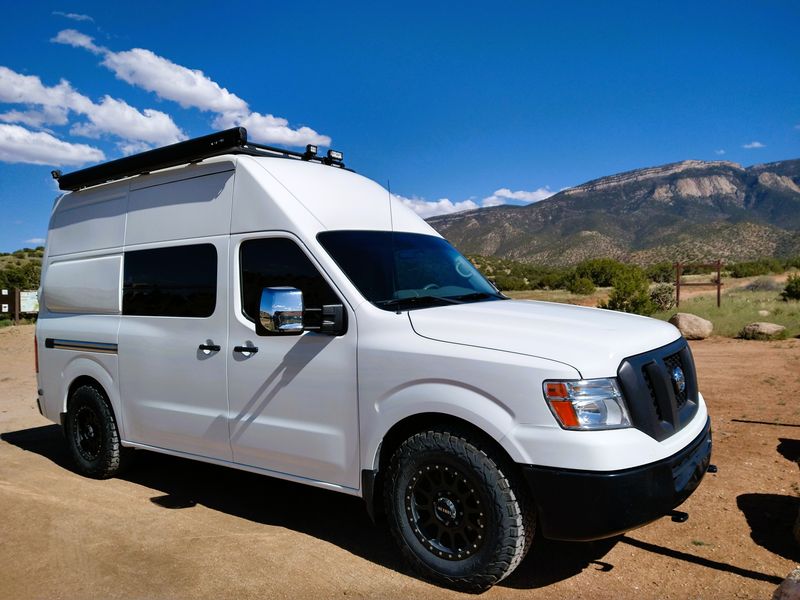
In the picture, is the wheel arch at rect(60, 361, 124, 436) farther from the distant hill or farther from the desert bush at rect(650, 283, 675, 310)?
the distant hill

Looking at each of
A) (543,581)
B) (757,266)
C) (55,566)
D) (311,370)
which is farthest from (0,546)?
(757,266)

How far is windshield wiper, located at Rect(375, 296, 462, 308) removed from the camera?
4250 millimetres

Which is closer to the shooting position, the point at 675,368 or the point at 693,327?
the point at 675,368

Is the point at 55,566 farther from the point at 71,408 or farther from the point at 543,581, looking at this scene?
the point at 543,581

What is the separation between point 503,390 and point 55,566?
313 centimetres

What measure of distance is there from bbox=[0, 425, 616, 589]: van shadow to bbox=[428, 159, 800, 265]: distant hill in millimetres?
73797

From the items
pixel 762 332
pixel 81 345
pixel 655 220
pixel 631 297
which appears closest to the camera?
pixel 81 345

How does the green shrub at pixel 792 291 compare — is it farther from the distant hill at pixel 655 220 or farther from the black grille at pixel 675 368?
the distant hill at pixel 655 220

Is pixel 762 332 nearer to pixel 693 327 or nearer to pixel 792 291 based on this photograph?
pixel 693 327

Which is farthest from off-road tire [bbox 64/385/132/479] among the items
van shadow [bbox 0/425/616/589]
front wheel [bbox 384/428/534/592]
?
front wheel [bbox 384/428/534/592]

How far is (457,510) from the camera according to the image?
3787 millimetres

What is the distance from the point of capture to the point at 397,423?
3.98 meters

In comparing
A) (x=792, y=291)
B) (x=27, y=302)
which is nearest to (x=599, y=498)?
(x=27, y=302)

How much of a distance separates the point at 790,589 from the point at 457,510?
166cm
